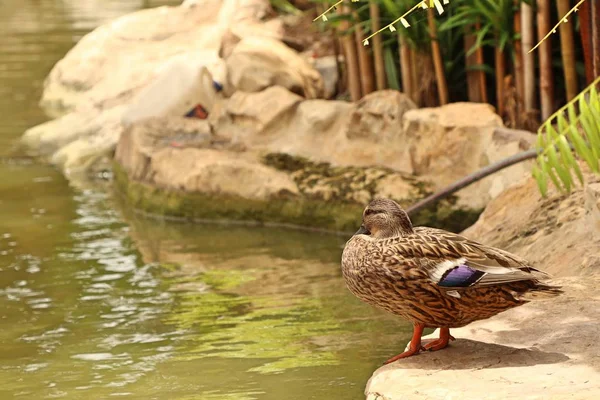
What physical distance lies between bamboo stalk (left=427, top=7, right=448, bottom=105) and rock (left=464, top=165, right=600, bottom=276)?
246 cm

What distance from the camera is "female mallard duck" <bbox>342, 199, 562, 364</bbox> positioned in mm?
4602

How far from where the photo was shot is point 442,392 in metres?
4.16

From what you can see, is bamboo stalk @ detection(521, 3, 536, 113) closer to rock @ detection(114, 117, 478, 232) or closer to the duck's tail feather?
rock @ detection(114, 117, 478, 232)

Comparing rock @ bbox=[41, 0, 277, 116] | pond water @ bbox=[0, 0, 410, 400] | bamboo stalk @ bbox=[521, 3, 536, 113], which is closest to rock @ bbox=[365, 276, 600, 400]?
pond water @ bbox=[0, 0, 410, 400]

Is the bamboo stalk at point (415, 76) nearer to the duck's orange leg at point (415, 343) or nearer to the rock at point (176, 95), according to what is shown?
the rock at point (176, 95)

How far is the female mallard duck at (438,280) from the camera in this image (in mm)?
4602

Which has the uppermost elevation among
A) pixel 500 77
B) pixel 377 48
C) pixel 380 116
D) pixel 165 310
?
pixel 377 48

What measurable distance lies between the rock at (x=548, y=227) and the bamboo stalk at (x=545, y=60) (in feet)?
5.42

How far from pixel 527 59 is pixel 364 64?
1.86 metres

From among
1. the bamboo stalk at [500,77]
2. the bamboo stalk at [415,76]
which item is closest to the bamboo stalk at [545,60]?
the bamboo stalk at [500,77]

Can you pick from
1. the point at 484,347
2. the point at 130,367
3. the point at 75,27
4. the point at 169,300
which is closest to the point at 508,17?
the point at 169,300

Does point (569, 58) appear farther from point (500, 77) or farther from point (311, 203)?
point (311, 203)

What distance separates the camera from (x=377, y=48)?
34.0 ft

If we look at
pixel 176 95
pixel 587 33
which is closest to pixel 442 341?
pixel 587 33
